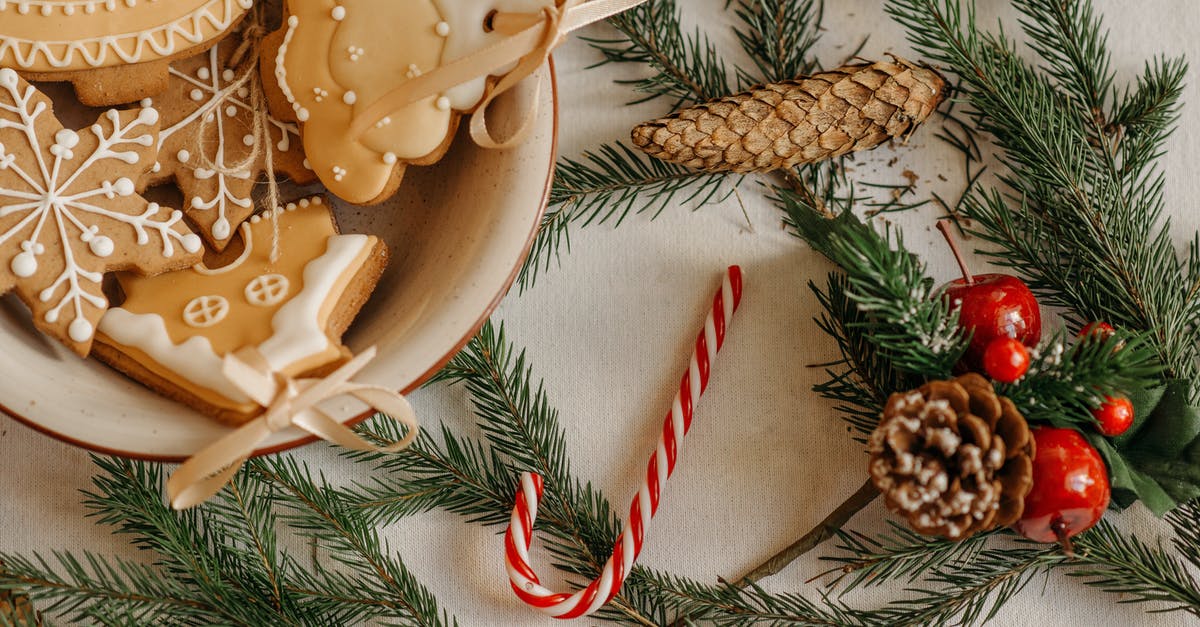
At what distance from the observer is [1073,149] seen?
96cm

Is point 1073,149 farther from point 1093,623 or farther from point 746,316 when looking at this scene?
point 1093,623

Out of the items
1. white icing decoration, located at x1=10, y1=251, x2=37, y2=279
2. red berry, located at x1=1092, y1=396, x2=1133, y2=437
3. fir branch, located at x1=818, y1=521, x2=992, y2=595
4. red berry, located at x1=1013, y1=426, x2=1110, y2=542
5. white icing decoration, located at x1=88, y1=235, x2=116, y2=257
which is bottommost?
fir branch, located at x1=818, y1=521, x2=992, y2=595

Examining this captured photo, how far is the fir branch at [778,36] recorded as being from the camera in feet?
3.39

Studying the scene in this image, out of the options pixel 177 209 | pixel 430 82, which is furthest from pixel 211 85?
pixel 430 82

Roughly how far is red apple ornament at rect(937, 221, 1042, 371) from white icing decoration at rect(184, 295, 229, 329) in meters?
0.70

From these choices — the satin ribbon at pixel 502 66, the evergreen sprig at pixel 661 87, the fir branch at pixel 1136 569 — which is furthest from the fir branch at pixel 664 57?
the fir branch at pixel 1136 569

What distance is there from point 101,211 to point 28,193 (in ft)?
0.21

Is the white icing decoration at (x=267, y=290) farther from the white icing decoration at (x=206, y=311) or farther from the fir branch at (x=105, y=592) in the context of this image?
the fir branch at (x=105, y=592)

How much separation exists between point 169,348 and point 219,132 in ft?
0.77

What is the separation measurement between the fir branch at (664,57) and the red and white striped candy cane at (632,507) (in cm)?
22

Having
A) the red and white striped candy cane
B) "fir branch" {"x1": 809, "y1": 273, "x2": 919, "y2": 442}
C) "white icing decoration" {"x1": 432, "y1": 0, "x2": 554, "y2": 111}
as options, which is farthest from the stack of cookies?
"fir branch" {"x1": 809, "y1": 273, "x2": 919, "y2": 442}

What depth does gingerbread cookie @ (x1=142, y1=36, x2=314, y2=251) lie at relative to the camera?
0.88 metres

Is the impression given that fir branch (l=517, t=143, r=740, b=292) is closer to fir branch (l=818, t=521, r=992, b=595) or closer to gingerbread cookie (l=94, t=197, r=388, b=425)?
gingerbread cookie (l=94, t=197, r=388, b=425)

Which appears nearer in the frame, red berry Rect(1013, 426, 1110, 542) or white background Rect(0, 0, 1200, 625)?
red berry Rect(1013, 426, 1110, 542)
